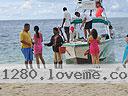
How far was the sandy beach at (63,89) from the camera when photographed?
809cm

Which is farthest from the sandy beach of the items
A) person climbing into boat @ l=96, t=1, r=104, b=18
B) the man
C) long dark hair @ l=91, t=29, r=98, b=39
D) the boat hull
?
person climbing into boat @ l=96, t=1, r=104, b=18

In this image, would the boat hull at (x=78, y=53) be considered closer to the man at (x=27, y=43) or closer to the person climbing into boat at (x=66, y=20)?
the person climbing into boat at (x=66, y=20)

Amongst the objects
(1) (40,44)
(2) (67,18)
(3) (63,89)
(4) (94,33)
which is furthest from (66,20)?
(3) (63,89)

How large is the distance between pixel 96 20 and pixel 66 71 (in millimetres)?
5441

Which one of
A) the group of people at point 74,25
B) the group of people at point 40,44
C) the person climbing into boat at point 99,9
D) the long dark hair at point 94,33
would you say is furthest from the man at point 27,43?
the person climbing into boat at point 99,9

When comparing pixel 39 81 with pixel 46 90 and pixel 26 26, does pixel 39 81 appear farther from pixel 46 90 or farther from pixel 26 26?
pixel 26 26

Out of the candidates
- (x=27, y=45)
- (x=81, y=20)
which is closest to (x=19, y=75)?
(x=27, y=45)

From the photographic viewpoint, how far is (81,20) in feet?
52.2

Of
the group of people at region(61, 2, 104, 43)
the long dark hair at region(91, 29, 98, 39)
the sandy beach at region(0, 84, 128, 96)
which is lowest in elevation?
the sandy beach at region(0, 84, 128, 96)

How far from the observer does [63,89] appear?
8578 millimetres

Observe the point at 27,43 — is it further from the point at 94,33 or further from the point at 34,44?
the point at 94,33

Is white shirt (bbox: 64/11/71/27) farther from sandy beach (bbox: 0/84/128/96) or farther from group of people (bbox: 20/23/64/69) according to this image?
sandy beach (bbox: 0/84/128/96)

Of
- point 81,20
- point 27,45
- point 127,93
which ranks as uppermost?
point 81,20

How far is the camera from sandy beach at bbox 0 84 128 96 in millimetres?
8094
